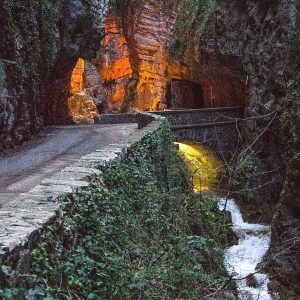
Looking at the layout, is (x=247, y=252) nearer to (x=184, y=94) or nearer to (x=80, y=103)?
(x=184, y=94)

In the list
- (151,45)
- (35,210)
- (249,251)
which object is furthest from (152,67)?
(35,210)

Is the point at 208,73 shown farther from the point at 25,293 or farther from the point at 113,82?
the point at 25,293

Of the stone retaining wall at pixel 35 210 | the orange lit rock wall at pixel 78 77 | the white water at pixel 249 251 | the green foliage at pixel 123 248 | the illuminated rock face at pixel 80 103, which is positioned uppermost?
the orange lit rock wall at pixel 78 77

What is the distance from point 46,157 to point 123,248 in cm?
756

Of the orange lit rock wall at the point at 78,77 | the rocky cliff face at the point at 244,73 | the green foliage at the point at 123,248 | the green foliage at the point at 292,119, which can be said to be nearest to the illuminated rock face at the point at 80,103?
the orange lit rock wall at the point at 78,77

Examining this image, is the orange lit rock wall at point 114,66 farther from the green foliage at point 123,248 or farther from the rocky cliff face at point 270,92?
the green foliage at point 123,248

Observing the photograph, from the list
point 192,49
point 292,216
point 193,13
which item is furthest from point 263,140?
point 193,13

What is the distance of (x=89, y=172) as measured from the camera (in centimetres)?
607

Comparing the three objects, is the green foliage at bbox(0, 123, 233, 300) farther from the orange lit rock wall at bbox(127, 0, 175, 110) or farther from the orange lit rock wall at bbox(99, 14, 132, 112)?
the orange lit rock wall at bbox(99, 14, 132, 112)

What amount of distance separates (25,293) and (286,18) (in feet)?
63.9

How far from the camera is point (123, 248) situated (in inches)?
226

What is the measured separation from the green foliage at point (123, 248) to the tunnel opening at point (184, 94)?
24.1 m

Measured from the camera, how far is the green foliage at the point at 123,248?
3953 mm

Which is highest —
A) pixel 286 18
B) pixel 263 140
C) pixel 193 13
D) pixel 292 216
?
pixel 193 13
